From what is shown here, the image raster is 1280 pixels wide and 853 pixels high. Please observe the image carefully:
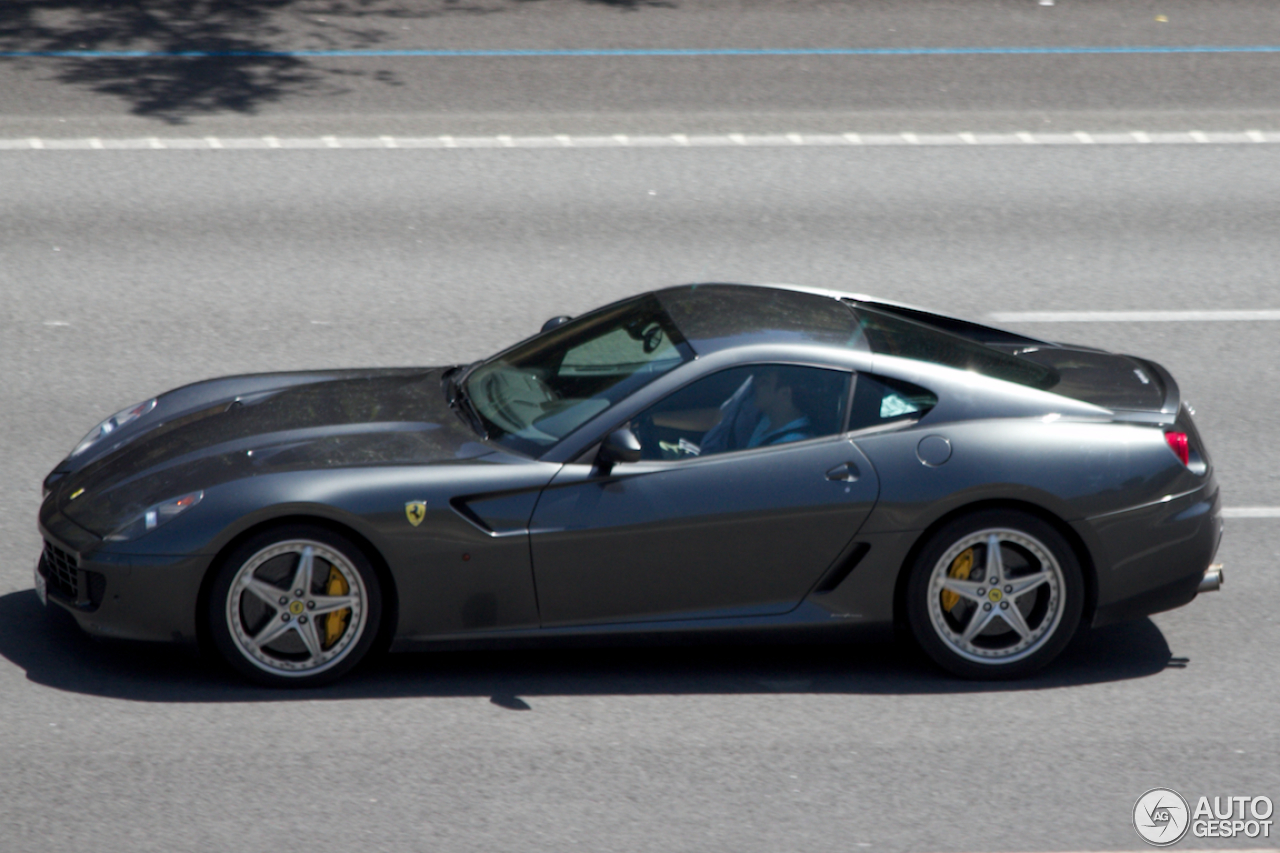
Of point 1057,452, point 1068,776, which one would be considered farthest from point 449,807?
point 1057,452

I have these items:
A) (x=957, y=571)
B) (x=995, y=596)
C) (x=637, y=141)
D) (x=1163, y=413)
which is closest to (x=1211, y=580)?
(x=1163, y=413)

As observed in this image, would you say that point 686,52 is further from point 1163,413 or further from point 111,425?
point 1163,413

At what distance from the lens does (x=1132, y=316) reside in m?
9.75

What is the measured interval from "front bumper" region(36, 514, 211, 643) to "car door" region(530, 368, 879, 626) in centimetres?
126

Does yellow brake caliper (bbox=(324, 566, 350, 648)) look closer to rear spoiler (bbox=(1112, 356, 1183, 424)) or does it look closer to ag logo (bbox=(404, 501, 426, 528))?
ag logo (bbox=(404, 501, 426, 528))

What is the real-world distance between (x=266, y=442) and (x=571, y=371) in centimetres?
124

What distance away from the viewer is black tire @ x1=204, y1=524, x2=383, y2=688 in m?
5.64

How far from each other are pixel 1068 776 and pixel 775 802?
3.39ft

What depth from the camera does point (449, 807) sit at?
16.4ft

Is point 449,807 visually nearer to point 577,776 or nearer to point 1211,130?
point 577,776

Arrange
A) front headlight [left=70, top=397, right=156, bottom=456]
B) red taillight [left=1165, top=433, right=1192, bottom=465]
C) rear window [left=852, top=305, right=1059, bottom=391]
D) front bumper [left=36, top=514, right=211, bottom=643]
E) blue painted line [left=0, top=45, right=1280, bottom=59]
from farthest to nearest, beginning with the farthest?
blue painted line [left=0, top=45, right=1280, bottom=59] → front headlight [left=70, top=397, right=156, bottom=456] → rear window [left=852, top=305, right=1059, bottom=391] → red taillight [left=1165, top=433, right=1192, bottom=465] → front bumper [left=36, top=514, right=211, bottom=643]

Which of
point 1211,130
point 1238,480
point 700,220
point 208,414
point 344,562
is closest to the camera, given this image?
point 344,562

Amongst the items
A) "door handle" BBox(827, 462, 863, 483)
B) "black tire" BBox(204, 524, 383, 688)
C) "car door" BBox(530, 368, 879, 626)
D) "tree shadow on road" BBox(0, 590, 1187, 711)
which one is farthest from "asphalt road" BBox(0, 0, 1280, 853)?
"door handle" BBox(827, 462, 863, 483)
